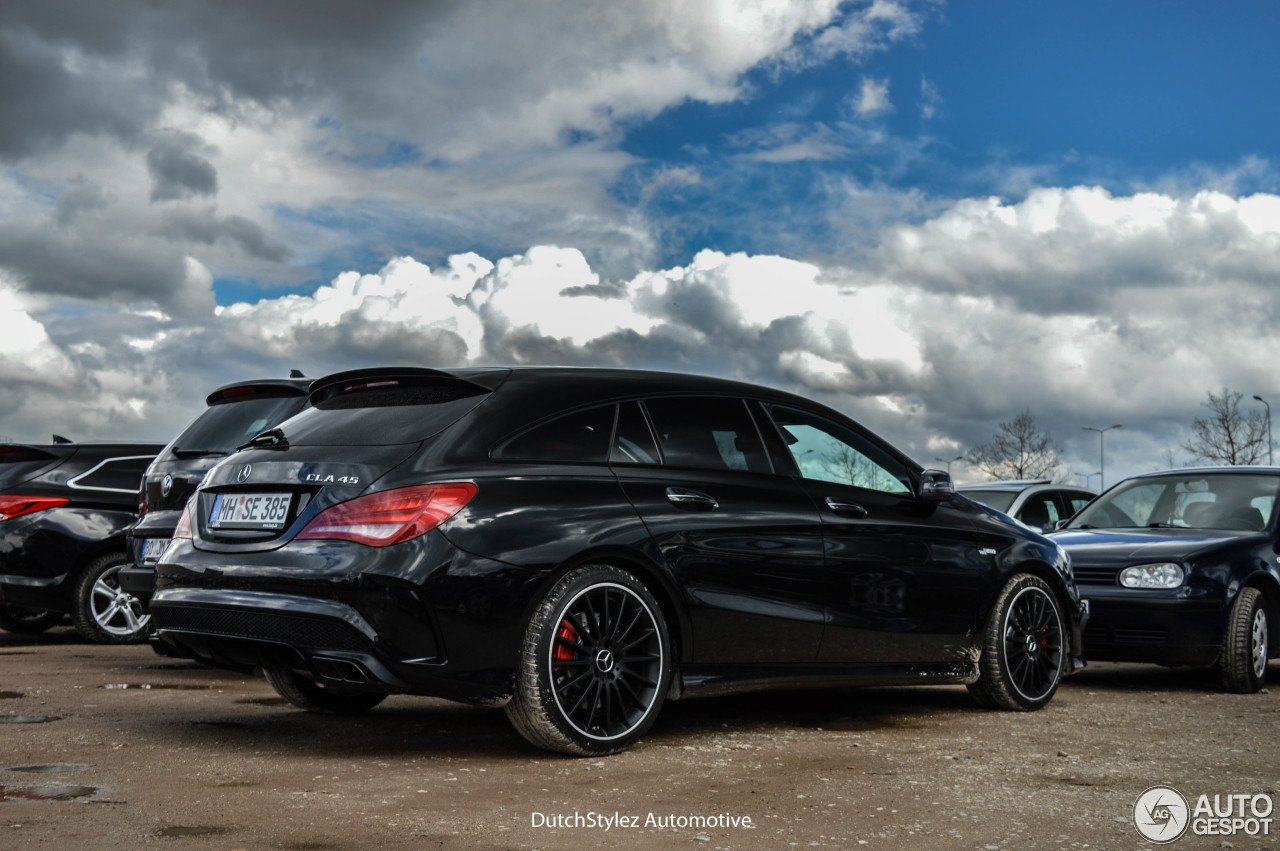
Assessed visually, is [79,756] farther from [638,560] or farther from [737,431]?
[737,431]

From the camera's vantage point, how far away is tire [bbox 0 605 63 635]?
11.7 meters

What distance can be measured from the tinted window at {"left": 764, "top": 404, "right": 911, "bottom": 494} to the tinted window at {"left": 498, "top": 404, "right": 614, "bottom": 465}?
1066 millimetres

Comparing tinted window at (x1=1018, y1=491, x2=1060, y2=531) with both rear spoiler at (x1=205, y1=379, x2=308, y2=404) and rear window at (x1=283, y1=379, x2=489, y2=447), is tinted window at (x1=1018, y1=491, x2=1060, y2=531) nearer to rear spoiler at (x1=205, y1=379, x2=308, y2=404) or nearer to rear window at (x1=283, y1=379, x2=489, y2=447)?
rear spoiler at (x1=205, y1=379, x2=308, y2=404)

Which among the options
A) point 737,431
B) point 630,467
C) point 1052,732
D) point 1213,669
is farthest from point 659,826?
point 1213,669

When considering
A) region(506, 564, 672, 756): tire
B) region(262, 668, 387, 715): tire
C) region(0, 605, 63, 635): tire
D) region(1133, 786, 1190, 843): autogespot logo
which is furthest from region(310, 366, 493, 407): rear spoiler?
region(0, 605, 63, 635): tire

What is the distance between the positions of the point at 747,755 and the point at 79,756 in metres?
2.62

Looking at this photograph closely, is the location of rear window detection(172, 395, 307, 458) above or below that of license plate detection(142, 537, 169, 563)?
above

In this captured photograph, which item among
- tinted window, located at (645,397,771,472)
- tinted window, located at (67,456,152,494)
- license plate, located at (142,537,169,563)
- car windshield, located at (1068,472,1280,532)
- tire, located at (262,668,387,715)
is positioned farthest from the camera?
tinted window, located at (67,456,152,494)

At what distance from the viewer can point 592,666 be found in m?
5.34

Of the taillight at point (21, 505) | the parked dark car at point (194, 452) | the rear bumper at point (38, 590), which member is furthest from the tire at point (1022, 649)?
the taillight at point (21, 505)

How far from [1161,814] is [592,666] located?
6.93ft

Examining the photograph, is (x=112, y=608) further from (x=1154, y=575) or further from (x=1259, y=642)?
(x=1259, y=642)

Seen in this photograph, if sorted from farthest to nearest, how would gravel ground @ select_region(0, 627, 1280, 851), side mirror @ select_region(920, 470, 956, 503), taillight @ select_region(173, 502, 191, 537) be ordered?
1. side mirror @ select_region(920, 470, 956, 503)
2. taillight @ select_region(173, 502, 191, 537)
3. gravel ground @ select_region(0, 627, 1280, 851)

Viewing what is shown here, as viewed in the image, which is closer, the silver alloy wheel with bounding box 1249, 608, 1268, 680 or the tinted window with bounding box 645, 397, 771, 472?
the tinted window with bounding box 645, 397, 771, 472
